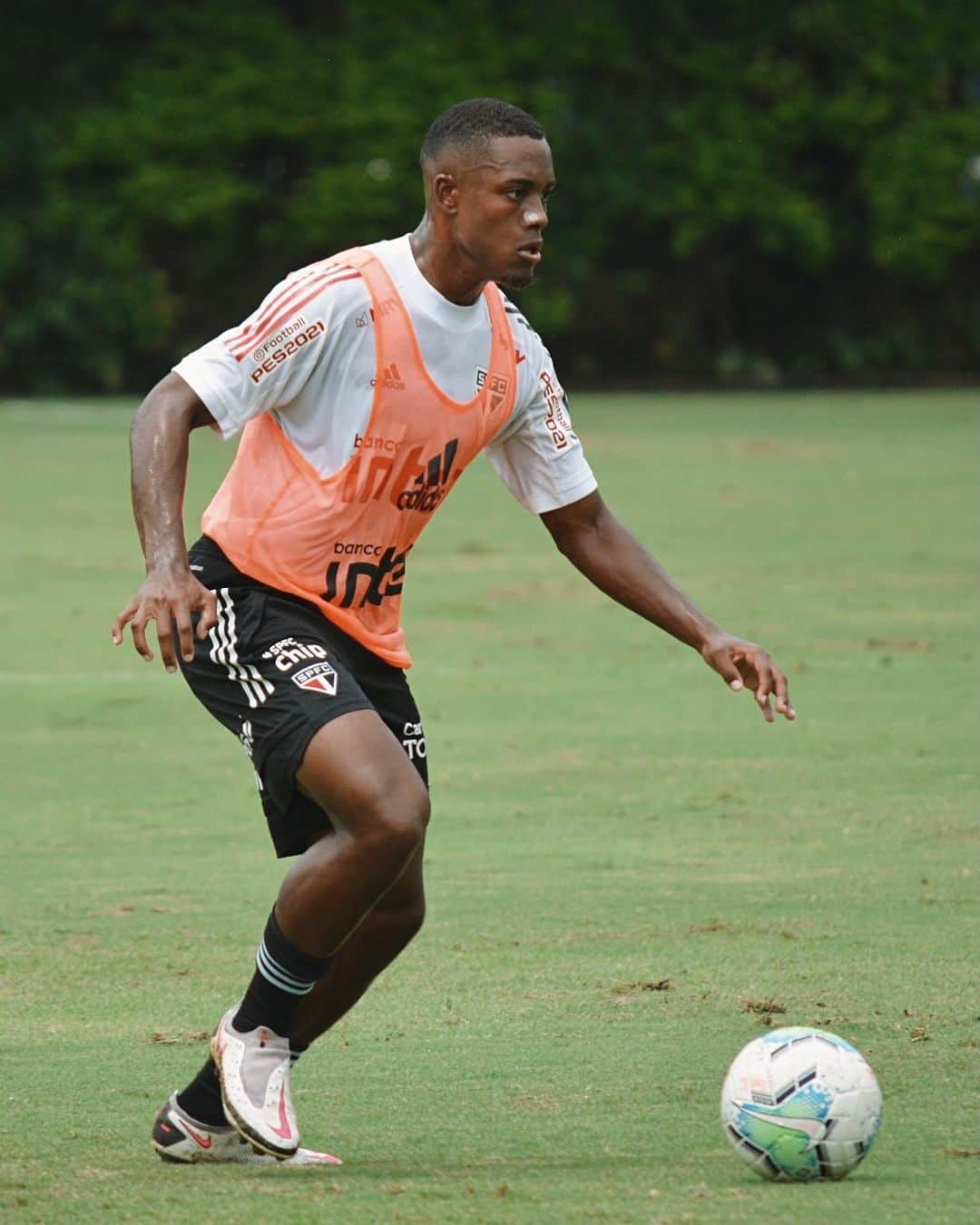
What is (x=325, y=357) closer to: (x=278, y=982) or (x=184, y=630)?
(x=184, y=630)

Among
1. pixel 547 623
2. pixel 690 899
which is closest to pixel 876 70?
pixel 547 623

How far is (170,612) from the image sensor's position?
16.1ft

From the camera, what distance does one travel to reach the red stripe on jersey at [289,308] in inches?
209

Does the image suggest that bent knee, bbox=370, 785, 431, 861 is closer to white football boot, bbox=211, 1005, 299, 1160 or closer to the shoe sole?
white football boot, bbox=211, 1005, 299, 1160

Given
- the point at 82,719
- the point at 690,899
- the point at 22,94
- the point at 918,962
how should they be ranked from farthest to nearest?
the point at 22,94 < the point at 82,719 < the point at 690,899 < the point at 918,962

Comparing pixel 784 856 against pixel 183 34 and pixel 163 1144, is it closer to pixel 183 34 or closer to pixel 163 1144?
pixel 163 1144

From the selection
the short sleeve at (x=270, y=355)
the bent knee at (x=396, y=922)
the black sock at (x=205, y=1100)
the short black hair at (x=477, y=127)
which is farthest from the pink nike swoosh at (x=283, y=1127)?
the short black hair at (x=477, y=127)

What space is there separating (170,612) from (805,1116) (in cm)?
170

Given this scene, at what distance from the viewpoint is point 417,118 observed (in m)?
45.6

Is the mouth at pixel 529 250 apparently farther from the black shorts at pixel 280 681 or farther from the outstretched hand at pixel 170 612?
the outstretched hand at pixel 170 612

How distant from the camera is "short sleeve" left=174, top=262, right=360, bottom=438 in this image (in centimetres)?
529

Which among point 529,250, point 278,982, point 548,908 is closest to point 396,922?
point 278,982

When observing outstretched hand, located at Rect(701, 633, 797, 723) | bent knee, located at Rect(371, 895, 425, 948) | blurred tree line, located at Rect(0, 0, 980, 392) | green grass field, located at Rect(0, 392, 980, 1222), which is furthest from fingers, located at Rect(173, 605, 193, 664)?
blurred tree line, located at Rect(0, 0, 980, 392)

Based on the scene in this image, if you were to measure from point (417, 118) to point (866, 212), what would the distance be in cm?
934
